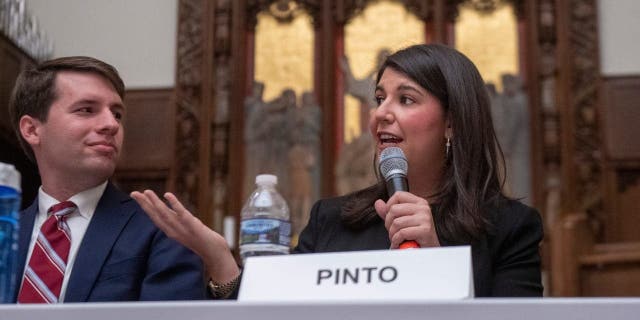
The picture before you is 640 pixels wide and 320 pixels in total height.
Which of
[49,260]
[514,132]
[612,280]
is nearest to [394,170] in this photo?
[49,260]

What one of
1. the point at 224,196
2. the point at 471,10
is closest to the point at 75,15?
the point at 224,196

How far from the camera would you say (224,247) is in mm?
2066

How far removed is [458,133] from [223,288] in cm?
70

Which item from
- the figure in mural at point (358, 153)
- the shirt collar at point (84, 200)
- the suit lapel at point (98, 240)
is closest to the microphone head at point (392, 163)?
the suit lapel at point (98, 240)

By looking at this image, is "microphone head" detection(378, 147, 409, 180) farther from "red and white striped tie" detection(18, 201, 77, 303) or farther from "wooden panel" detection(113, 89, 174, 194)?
"wooden panel" detection(113, 89, 174, 194)

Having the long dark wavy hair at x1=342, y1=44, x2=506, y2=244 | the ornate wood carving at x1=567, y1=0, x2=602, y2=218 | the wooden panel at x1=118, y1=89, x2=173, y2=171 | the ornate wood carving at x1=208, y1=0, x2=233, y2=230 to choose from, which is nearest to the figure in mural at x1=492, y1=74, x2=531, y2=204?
the ornate wood carving at x1=567, y1=0, x2=602, y2=218

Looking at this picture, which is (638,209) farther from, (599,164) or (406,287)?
(406,287)

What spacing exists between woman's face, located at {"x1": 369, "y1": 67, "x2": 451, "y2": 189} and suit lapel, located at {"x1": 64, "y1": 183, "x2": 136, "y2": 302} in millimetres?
737

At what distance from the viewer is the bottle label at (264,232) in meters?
3.13

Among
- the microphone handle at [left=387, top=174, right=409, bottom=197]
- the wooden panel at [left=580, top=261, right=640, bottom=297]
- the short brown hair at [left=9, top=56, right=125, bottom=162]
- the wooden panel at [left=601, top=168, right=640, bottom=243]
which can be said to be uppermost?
the short brown hair at [left=9, top=56, right=125, bottom=162]

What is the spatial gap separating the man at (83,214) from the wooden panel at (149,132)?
446cm

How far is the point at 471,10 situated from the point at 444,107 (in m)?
5.12

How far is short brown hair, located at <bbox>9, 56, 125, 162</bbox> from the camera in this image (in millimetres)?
2672

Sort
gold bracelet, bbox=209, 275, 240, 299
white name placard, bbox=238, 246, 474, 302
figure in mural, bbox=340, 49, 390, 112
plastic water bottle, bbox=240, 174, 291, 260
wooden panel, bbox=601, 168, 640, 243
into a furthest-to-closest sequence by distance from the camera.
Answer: figure in mural, bbox=340, 49, 390, 112
wooden panel, bbox=601, 168, 640, 243
plastic water bottle, bbox=240, 174, 291, 260
gold bracelet, bbox=209, 275, 240, 299
white name placard, bbox=238, 246, 474, 302
